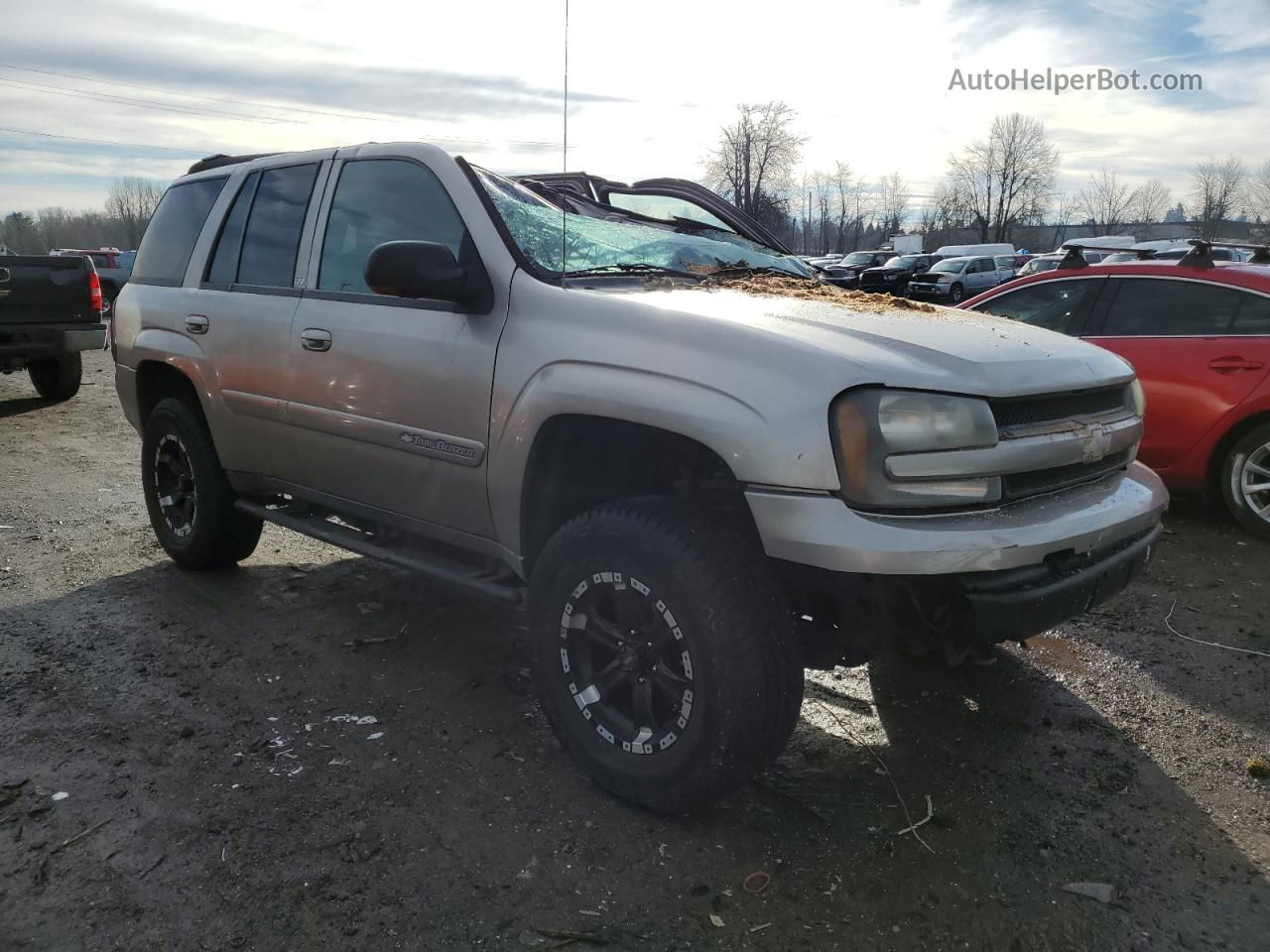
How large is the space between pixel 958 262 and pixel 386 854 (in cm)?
3307

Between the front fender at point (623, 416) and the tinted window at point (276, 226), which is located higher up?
the tinted window at point (276, 226)

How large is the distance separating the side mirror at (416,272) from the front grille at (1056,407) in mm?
1650

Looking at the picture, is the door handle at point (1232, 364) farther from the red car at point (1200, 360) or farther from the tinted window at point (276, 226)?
the tinted window at point (276, 226)

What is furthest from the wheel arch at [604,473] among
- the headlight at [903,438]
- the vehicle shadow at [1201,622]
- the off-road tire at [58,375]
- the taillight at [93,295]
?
the off-road tire at [58,375]

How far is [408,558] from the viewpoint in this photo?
11.2ft

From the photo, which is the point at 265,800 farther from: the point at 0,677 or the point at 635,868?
the point at 0,677

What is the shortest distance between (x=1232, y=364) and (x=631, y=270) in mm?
4013

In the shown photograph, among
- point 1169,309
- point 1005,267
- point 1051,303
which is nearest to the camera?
point 1169,309

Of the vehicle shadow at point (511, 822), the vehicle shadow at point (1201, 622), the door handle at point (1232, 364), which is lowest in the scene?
the vehicle shadow at point (511, 822)

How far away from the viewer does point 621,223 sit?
12.1 feet

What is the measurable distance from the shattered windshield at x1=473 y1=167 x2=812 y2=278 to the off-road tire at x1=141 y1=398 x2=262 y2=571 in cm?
212

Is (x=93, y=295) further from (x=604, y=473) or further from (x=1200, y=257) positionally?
(x=1200, y=257)

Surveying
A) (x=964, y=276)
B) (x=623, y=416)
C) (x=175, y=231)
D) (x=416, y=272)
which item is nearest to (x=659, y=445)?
(x=623, y=416)

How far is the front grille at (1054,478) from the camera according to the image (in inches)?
96.5
